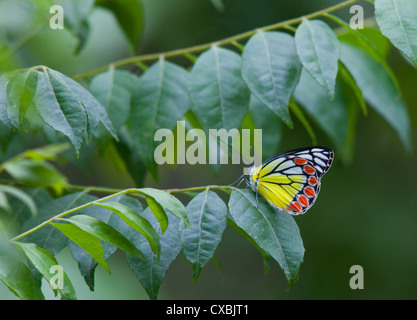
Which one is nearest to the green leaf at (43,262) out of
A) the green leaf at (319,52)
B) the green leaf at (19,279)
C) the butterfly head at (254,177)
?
the green leaf at (19,279)

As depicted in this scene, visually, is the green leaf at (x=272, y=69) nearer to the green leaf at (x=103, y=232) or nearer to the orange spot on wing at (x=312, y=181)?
the orange spot on wing at (x=312, y=181)

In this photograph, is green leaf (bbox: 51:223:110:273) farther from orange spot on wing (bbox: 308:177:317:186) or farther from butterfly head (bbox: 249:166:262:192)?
orange spot on wing (bbox: 308:177:317:186)

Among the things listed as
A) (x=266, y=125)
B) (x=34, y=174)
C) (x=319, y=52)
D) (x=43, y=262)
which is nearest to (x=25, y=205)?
(x=34, y=174)

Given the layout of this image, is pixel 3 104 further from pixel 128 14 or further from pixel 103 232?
pixel 128 14

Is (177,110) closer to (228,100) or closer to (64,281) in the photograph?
(228,100)

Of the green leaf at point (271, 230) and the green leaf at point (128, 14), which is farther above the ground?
the green leaf at point (128, 14)

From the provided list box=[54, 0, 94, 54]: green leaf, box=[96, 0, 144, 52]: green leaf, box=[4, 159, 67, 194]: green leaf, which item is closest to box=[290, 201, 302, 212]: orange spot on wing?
box=[4, 159, 67, 194]: green leaf

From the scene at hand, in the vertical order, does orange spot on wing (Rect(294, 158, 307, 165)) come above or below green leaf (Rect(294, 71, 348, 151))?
below
